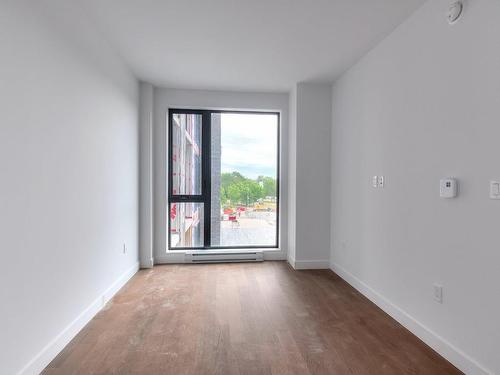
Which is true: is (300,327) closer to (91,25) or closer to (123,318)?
(123,318)

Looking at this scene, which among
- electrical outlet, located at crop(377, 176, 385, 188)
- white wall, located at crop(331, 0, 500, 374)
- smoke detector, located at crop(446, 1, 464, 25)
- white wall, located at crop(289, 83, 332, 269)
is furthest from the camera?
white wall, located at crop(289, 83, 332, 269)

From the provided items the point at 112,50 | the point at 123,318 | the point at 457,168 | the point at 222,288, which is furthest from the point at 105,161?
the point at 457,168

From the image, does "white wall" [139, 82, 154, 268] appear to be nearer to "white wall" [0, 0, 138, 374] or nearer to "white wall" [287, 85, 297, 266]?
"white wall" [0, 0, 138, 374]

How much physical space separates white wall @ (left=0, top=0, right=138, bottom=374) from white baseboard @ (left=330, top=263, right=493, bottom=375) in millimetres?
2590

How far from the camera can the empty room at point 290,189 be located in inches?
67.7

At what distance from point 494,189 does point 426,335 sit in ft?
3.89

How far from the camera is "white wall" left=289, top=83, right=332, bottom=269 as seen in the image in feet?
13.0

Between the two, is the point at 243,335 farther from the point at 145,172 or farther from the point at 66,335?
the point at 145,172

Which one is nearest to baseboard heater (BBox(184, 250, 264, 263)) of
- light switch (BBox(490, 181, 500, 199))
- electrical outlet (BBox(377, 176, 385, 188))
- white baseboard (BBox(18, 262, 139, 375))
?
white baseboard (BBox(18, 262, 139, 375))

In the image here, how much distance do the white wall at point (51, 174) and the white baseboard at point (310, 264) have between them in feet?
7.45

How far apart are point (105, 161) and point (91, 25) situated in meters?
1.17

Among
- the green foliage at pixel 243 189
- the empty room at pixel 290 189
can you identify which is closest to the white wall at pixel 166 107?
the empty room at pixel 290 189

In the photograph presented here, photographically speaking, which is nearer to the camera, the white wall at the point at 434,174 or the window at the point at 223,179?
the white wall at the point at 434,174

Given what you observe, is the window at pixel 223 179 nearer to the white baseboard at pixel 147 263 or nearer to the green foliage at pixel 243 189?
the green foliage at pixel 243 189
